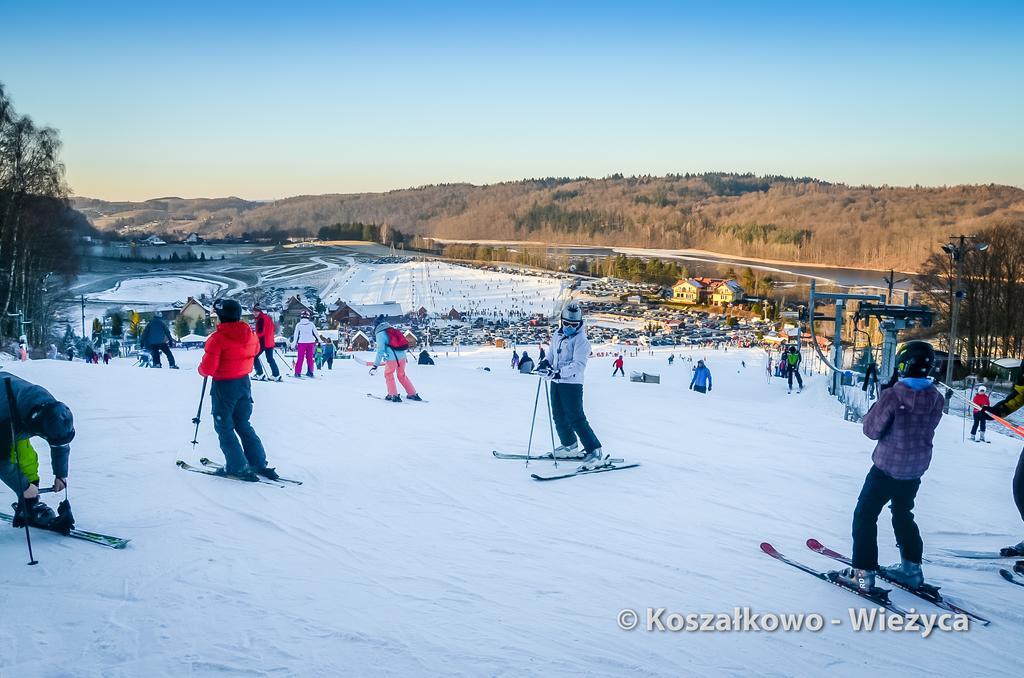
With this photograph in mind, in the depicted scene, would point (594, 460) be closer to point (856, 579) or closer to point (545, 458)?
point (545, 458)

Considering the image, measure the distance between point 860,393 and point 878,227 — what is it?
97768 mm

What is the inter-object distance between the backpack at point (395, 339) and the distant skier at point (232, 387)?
4075mm

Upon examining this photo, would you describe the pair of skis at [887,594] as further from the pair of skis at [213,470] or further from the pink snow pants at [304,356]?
the pink snow pants at [304,356]

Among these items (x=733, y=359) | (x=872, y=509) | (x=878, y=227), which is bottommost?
(x=733, y=359)

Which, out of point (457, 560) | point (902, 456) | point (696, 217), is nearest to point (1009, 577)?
point (902, 456)

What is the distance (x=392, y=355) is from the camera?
9711 millimetres

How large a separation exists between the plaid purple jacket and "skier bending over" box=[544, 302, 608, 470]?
2702 millimetres

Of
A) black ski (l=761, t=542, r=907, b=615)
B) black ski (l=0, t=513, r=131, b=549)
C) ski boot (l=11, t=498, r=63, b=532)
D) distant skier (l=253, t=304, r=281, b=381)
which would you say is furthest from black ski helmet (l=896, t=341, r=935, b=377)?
distant skier (l=253, t=304, r=281, b=381)

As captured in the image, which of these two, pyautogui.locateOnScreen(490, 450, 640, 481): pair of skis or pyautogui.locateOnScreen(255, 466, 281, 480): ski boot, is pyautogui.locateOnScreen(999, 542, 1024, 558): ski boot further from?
pyautogui.locateOnScreen(255, 466, 281, 480): ski boot

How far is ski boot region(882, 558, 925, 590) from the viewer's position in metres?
3.62

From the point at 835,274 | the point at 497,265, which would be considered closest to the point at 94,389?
the point at 835,274

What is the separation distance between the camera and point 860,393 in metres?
17.2

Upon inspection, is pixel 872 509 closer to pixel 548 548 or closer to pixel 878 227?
pixel 548 548

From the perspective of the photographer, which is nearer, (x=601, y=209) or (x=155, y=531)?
(x=155, y=531)
